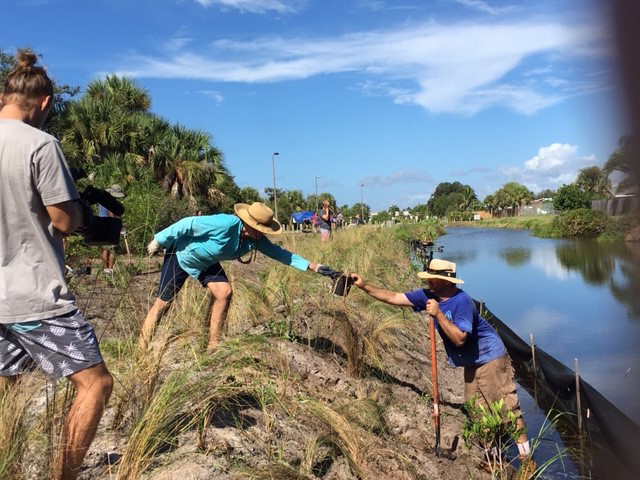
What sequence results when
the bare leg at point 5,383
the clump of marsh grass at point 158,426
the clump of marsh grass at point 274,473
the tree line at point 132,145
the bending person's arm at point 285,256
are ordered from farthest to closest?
the tree line at point 132,145
the bending person's arm at point 285,256
the clump of marsh grass at point 274,473
the clump of marsh grass at point 158,426
the bare leg at point 5,383

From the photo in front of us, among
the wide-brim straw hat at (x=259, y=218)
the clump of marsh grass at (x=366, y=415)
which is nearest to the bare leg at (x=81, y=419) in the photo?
the clump of marsh grass at (x=366, y=415)

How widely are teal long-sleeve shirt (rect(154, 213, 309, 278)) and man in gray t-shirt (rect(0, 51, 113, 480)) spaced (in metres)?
2.01

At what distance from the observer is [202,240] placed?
454 centimetres

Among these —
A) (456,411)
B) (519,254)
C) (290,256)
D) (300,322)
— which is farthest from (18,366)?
(519,254)

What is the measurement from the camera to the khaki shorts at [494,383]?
173 inches

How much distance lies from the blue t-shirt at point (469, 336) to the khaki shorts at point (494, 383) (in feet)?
0.18

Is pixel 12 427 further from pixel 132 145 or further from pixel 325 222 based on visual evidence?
pixel 132 145

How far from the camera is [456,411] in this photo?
5.47m

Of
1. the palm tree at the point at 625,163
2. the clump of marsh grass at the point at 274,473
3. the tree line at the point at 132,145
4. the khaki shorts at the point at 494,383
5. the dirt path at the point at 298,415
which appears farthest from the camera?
the tree line at the point at 132,145

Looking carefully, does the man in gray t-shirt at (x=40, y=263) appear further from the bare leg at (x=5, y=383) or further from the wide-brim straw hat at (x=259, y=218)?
the wide-brim straw hat at (x=259, y=218)

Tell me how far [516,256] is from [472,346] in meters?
24.0

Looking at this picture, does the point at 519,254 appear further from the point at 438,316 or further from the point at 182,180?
the point at 438,316

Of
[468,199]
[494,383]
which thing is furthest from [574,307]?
[468,199]

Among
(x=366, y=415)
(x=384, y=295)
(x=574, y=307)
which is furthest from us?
(x=574, y=307)
